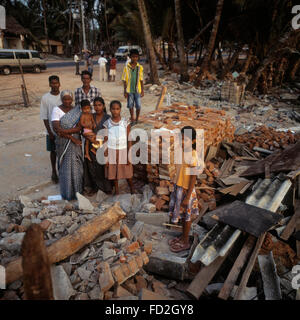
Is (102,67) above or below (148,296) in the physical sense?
above

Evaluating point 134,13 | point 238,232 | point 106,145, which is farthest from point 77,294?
point 134,13

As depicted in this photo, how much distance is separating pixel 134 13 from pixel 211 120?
44.1 ft

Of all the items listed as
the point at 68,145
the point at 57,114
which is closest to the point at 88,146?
the point at 68,145

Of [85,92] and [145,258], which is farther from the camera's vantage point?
[85,92]

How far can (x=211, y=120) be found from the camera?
5.11 meters

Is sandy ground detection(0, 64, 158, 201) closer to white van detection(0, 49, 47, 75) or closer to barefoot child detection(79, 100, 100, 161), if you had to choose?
barefoot child detection(79, 100, 100, 161)

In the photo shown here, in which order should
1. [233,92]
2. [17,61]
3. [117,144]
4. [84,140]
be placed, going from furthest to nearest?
1. [17,61]
2. [233,92]
3. [84,140]
4. [117,144]

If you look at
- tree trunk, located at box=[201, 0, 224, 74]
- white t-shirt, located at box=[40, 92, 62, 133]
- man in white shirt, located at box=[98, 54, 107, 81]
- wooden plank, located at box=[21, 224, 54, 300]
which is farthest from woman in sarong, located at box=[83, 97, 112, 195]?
man in white shirt, located at box=[98, 54, 107, 81]

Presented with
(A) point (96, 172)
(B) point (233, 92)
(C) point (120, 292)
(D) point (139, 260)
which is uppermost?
(B) point (233, 92)

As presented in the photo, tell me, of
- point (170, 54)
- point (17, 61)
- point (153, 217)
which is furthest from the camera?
point (170, 54)

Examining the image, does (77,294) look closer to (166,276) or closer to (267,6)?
(166,276)

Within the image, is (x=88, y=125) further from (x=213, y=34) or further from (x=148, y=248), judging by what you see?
(x=213, y=34)

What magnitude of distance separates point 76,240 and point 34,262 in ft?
3.82

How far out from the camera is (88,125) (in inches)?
143
